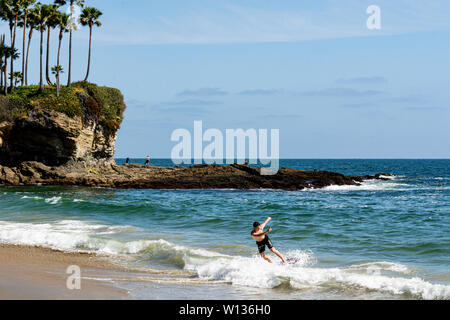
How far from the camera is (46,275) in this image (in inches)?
457

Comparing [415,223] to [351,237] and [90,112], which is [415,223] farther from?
[90,112]

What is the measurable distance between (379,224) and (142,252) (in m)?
11.3

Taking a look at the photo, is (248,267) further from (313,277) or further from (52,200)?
(52,200)

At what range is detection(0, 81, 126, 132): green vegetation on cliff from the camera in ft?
151

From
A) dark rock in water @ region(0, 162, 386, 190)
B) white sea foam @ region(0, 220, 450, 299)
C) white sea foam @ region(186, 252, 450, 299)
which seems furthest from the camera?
dark rock in water @ region(0, 162, 386, 190)

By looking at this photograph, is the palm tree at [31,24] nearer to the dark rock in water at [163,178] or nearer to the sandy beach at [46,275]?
the dark rock in water at [163,178]

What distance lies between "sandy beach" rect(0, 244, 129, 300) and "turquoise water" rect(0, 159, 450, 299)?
2.38 ft

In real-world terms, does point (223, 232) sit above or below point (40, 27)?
below

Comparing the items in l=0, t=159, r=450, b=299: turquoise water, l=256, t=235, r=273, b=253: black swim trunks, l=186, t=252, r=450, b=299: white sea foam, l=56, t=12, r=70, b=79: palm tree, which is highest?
l=56, t=12, r=70, b=79: palm tree

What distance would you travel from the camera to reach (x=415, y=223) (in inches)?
856

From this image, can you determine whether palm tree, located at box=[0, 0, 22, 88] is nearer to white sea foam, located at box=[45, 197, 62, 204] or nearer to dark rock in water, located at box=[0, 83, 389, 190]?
dark rock in water, located at box=[0, 83, 389, 190]

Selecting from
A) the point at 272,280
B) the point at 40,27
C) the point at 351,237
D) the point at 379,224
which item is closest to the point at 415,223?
the point at 379,224

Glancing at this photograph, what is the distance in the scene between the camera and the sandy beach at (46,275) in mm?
9680

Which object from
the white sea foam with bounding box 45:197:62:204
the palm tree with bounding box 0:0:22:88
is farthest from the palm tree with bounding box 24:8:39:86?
the white sea foam with bounding box 45:197:62:204
